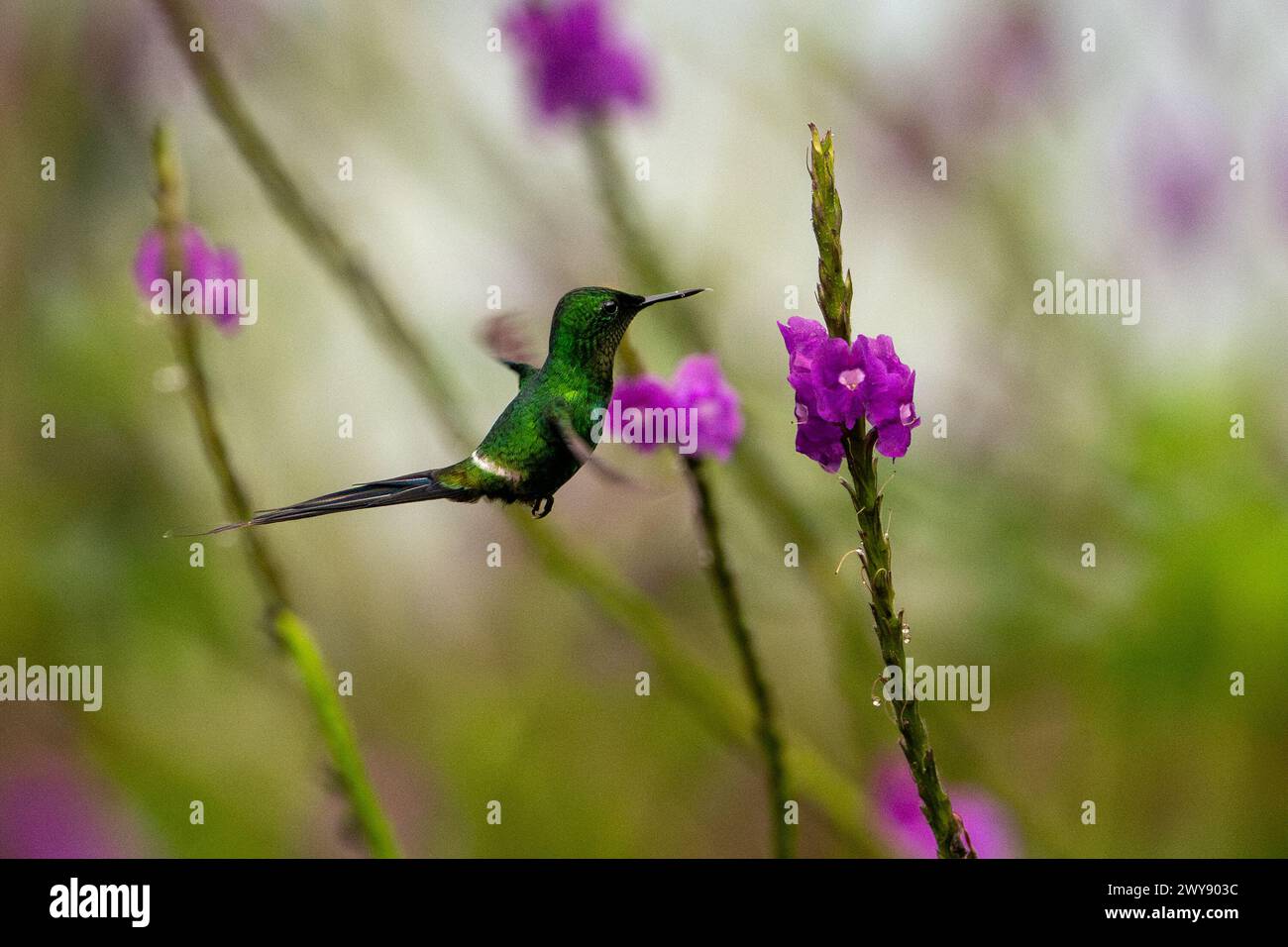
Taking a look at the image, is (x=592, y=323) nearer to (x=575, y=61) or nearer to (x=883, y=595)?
(x=883, y=595)

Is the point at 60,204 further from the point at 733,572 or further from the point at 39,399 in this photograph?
the point at 733,572

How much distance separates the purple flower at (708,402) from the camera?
104cm

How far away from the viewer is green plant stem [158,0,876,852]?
1.23m

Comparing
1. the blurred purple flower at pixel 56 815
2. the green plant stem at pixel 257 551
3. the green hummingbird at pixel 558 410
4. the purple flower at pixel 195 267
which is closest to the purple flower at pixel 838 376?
the green hummingbird at pixel 558 410

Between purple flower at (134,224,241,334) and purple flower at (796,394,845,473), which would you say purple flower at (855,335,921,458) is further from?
purple flower at (134,224,241,334)

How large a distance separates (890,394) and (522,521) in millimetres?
649

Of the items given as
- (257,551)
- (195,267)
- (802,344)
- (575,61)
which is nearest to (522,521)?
(257,551)

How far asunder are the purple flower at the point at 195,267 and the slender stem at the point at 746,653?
2.15ft

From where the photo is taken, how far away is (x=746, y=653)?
1075mm

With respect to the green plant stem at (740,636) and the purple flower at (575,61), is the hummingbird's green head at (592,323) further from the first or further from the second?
the purple flower at (575,61)

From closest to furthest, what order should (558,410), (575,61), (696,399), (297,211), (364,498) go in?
1. (364,498)
2. (558,410)
3. (696,399)
4. (297,211)
5. (575,61)

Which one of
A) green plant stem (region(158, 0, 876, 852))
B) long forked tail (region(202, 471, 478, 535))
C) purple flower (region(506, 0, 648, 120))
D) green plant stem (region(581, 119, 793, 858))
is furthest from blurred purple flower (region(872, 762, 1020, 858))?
purple flower (region(506, 0, 648, 120))
